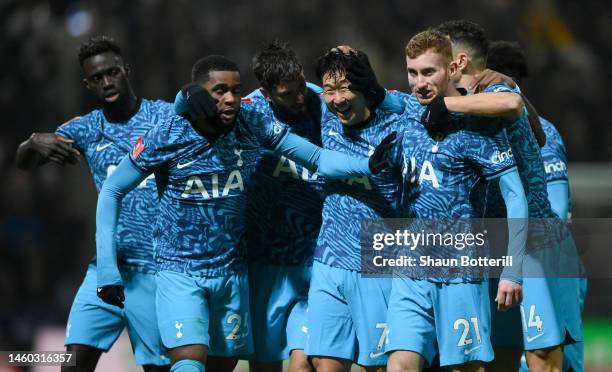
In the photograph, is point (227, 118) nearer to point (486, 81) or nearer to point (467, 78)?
point (467, 78)

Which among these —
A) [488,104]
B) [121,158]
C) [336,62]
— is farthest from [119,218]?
[488,104]

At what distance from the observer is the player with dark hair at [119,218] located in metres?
7.11

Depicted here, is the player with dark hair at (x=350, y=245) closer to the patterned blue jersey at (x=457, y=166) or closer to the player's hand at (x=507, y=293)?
the patterned blue jersey at (x=457, y=166)

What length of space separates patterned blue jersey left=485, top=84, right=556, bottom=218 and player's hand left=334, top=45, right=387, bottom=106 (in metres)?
0.62

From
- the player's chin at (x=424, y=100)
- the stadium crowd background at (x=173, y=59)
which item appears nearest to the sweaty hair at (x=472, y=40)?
the player's chin at (x=424, y=100)

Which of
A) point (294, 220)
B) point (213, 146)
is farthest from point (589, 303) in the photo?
point (213, 146)

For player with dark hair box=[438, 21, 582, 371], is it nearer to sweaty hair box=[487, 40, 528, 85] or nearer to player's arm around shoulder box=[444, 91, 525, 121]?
player's arm around shoulder box=[444, 91, 525, 121]

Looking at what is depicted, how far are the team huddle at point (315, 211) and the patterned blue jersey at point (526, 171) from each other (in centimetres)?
1

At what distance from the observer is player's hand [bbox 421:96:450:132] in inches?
232

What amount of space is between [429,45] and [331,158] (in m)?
0.85

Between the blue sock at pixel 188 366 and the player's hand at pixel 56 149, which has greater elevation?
the player's hand at pixel 56 149

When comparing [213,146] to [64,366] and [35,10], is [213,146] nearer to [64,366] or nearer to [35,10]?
[64,366]

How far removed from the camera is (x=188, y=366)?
6.12 meters

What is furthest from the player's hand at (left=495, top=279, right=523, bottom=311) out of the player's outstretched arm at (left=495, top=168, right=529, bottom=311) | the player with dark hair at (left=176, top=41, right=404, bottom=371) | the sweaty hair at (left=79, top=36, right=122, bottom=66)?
the sweaty hair at (left=79, top=36, right=122, bottom=66)
